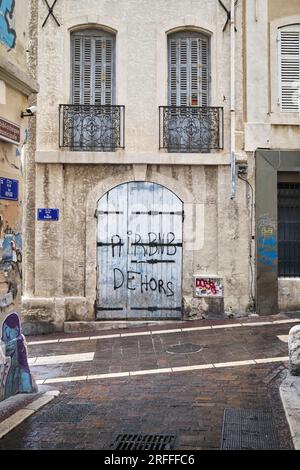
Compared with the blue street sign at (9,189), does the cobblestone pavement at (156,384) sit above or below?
below

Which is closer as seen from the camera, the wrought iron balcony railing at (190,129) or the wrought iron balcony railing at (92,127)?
the wrought iron balcony railing at (92,127)

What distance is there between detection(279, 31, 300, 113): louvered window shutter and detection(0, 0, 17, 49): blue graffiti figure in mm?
7555

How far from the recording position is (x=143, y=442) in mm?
5027

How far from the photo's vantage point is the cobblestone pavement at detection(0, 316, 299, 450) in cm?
533

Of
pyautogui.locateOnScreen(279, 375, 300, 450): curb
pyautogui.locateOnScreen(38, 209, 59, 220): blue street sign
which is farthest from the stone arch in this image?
pyautogui.locateOnScreen(279, 375, 300, 450): curb

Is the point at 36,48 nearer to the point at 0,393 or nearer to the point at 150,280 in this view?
the point at 150,280

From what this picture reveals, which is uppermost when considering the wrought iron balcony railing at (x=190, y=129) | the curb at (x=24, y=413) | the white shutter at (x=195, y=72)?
the white shutter at (x=195, y=72)

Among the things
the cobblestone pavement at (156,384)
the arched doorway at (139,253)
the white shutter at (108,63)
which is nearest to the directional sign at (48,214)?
the arched doorway at (139,253)

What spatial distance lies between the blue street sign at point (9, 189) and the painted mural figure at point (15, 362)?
1.42 metres

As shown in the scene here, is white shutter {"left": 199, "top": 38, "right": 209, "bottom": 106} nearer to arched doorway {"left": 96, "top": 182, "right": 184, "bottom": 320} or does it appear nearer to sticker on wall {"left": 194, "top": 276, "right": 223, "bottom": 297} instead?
arched doorway {"left": 96, "top": 182, "right": 184, "bottom": 320}

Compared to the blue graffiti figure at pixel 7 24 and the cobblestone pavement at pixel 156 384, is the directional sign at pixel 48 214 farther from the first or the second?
the blue graffiti figure at pixel 7 24

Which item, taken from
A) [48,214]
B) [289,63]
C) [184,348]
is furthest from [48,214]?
[289,63]

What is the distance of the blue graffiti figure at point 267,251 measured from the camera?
12.3 m

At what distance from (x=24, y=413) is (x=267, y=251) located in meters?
7.65
